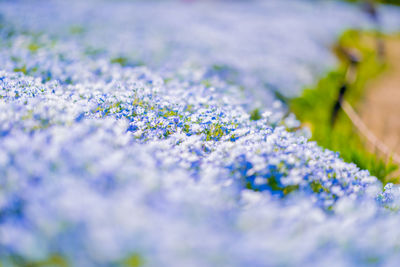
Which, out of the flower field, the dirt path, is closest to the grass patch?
the dirt path

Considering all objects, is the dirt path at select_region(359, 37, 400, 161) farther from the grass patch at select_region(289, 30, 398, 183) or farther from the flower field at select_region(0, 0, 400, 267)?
the flower field at select_region(0, 0, 400, 267)

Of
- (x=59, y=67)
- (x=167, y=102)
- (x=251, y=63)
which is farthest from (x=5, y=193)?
(x=251, y=63)

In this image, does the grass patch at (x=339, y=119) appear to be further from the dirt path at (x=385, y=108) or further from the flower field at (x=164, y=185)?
the flower field at (x=164, y=185)

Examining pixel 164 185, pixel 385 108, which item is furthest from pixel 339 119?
pixel 164 185

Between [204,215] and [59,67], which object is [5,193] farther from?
[59,67]

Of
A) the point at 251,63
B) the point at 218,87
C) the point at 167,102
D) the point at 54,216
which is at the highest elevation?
the point at 251,63

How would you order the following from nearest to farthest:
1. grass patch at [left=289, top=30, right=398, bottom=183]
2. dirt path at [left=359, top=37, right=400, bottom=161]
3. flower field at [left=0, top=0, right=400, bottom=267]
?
flower field at [left=0, top=0, right=400, bottom=267]
grass patch at [left=289, top=30, right=398, bottom=183]
dirt path at [left=359, top=37, right=400, bottom=161]
